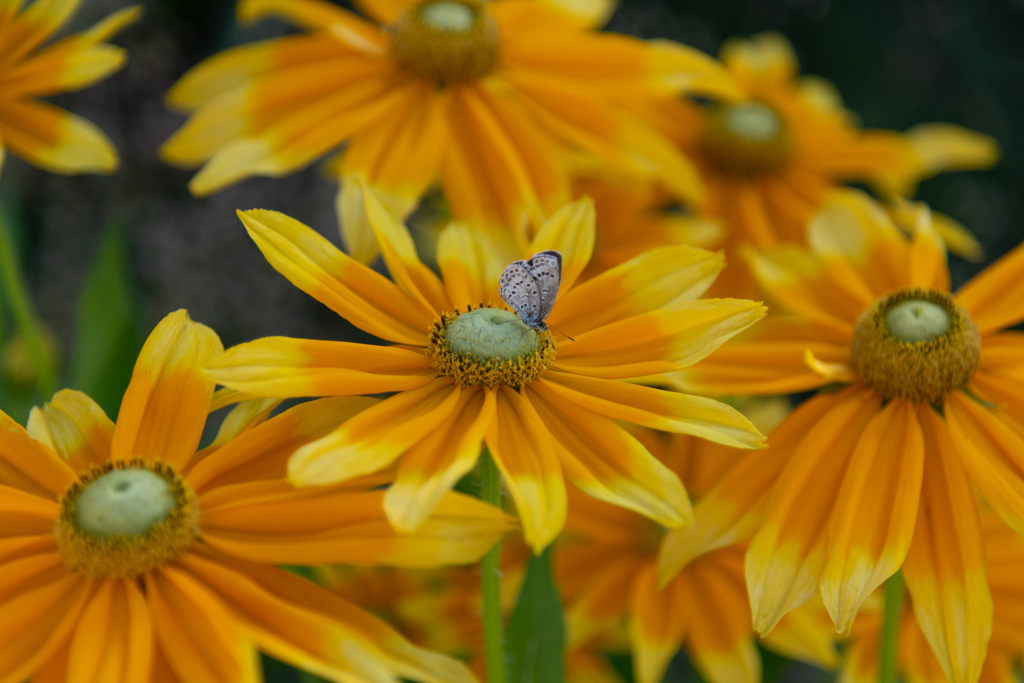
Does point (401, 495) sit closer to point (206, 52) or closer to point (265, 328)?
point (265, 328)

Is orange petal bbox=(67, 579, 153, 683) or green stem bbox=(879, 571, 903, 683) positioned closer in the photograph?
orange petal bbox=(67, 579, 153, 683)

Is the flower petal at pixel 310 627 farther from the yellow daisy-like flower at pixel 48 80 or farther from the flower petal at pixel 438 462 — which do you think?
the yellow daisy-like flower at pixel 48 80

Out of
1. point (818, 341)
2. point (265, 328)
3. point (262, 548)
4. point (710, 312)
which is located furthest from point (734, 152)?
point (265, 328)

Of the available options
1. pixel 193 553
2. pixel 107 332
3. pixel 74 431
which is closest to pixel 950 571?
pixel 193 553

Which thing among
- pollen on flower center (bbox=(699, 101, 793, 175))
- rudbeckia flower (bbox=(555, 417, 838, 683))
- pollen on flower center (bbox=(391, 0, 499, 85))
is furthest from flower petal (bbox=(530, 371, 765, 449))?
pollen on flower center (bbox=(699, 101, 793, 175))

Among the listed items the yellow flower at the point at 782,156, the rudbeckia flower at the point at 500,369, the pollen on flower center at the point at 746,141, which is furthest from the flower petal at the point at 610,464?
the pollen on flower center at the point at 746,141

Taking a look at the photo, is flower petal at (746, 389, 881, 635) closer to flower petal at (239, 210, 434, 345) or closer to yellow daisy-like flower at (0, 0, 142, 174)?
flower petal at (239, 210, 434, 345)

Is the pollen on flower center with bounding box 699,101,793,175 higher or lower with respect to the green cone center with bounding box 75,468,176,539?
higher
